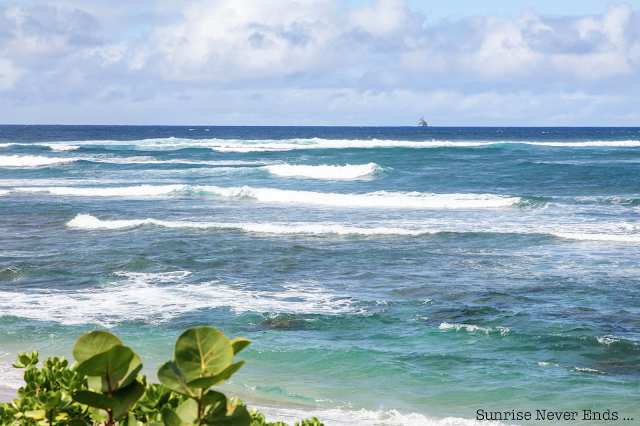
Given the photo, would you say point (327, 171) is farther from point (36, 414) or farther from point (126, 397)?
point (126, 397)

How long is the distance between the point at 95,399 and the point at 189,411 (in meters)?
0.26

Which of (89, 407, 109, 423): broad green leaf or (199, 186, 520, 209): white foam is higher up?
(89, 407, 109, 423): broad green leaf

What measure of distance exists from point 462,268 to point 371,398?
6.01 meters

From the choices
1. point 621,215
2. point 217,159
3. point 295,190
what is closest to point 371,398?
point 621,215

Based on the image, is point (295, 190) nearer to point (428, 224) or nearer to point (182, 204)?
point (182, 204)

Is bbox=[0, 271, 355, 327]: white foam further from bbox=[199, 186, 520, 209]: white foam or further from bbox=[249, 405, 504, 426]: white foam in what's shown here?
bbox=[199, 186, 520, 209]: white foam

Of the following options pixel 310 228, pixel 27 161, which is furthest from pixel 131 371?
pixel 27 161

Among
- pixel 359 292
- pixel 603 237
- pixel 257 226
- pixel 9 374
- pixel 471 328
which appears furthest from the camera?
pixel 257 226

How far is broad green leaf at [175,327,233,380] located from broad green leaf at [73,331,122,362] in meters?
0.20

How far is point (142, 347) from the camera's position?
7543 millimetres

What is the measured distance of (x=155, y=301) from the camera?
9.54 m

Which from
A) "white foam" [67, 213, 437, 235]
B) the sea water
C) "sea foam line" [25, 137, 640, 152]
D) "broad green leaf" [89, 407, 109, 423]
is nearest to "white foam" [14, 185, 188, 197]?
the sea water

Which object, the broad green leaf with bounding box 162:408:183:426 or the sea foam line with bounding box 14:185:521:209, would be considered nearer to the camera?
the broad green leaf with bounding box 162:408:183:426

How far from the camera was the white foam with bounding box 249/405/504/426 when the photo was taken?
5.50m
